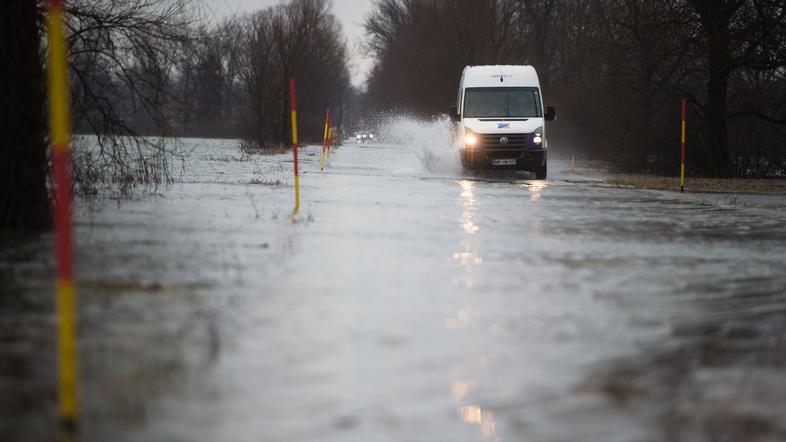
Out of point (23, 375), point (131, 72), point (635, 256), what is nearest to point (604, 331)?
point (23, 375)

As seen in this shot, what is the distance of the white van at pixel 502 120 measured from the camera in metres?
28.3

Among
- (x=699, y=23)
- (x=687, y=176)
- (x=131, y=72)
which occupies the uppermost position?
(x=699, y=23)

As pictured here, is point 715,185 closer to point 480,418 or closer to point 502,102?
point 502,102

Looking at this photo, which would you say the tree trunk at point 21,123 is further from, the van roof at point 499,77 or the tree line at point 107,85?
the van roof at point 499,77

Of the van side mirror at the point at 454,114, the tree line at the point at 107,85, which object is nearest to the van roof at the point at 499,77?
the van side mirror at the point at 454,114

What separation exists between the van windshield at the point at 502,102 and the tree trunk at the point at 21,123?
59.0 ft

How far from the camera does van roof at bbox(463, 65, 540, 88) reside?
2907 centimetres

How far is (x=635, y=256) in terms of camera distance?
10.9 metres

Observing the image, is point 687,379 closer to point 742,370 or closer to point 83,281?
point 742,370

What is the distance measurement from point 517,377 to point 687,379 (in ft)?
2.77

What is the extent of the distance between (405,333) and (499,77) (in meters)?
23.0

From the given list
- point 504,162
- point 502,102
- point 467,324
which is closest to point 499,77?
point 502,102

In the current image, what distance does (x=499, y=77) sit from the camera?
95.7ft

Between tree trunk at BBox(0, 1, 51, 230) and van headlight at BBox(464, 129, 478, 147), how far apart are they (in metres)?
17.3
